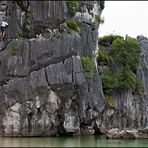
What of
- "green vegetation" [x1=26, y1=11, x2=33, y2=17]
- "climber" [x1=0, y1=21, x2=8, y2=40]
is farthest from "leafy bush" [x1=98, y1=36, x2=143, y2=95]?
"climber" [x1=0, y1=21, x2=8, y2=40]

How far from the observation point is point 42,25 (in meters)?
30.2

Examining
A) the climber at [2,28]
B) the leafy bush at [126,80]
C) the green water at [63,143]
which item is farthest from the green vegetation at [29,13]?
the green water at [63,143]

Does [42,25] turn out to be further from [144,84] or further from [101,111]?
[144,84]

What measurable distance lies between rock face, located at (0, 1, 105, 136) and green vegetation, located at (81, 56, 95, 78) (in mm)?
248

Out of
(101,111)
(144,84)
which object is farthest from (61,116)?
(144,84)

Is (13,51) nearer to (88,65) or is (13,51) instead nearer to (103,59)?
(88,65)

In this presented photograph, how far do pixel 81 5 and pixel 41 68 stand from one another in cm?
697

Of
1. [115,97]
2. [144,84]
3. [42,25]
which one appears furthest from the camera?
[144,84]

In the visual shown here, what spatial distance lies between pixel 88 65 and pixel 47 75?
11.6 ft

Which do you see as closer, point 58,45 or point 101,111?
point 58,45

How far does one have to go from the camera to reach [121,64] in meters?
35.6

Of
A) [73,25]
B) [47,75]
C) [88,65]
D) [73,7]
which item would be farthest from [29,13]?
[88,65]

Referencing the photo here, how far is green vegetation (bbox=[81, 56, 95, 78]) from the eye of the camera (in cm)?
2958

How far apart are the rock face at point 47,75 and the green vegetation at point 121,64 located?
2.75 m
